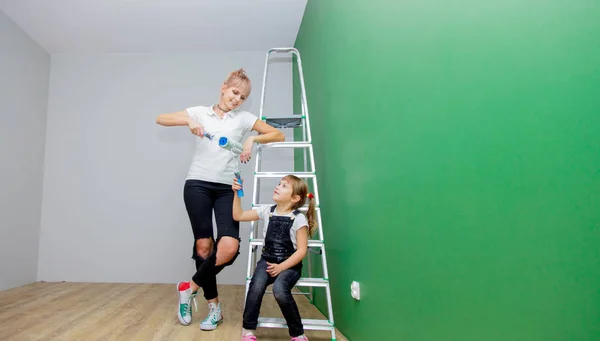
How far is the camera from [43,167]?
3.76 meters

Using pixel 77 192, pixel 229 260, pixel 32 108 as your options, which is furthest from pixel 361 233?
pixel 32 108

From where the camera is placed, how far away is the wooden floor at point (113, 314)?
1.98m

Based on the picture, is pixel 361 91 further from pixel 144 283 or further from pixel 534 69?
pixel 144 283

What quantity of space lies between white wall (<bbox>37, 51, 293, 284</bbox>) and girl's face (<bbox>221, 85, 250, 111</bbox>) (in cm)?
159

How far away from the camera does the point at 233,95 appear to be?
2172mm

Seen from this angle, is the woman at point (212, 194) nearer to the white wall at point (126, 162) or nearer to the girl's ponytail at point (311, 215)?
the girl's ponytail at point (311, 215)

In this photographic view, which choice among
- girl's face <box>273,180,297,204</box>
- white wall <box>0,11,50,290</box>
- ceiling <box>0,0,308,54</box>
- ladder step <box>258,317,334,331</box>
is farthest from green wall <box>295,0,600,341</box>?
white wall <box>0,11,50,290</box>

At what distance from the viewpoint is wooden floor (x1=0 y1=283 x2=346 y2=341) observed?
1981 millimetres

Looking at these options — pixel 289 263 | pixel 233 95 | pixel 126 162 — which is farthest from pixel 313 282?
pixel 126 162

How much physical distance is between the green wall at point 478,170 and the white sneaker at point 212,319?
81 centimetres

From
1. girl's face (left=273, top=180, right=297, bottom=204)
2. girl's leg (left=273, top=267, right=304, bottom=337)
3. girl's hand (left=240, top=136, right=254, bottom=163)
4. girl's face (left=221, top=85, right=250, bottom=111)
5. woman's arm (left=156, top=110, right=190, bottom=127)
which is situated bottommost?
girl's leg (left=273, top=267, right=304, bottom=337)

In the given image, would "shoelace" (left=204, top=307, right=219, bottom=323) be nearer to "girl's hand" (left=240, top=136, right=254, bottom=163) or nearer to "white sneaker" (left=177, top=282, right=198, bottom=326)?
"white sneaker" (left=177, top=282, right=198, bottom=326)

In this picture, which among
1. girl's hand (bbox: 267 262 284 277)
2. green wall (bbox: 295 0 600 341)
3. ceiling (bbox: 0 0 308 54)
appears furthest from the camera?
ceiling (bbox: 0 0 308 54)

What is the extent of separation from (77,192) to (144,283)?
3.57 ft
